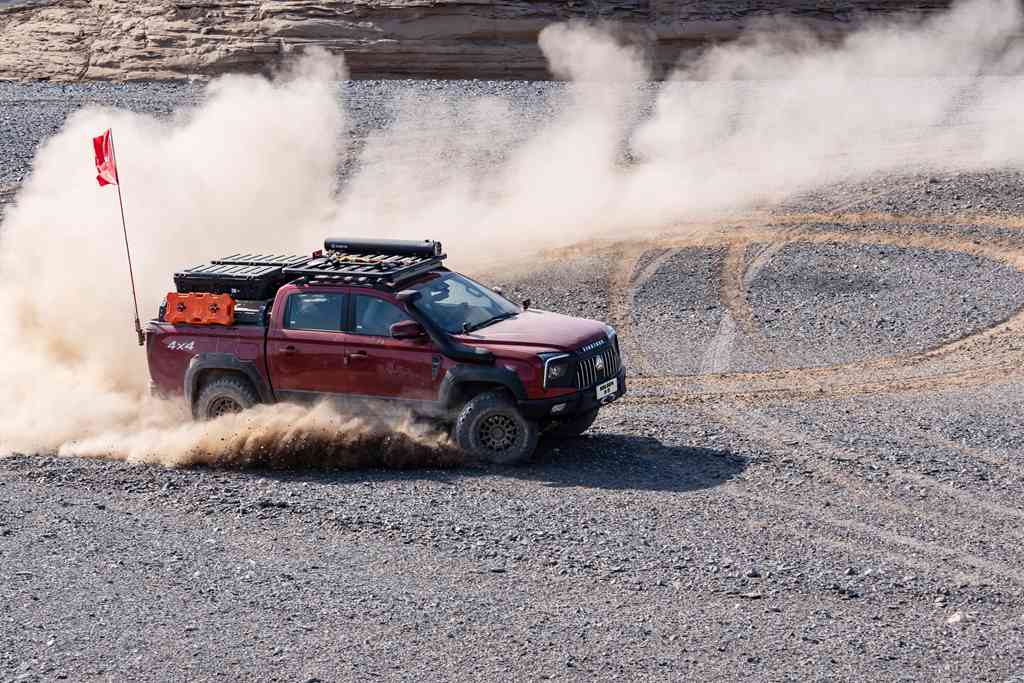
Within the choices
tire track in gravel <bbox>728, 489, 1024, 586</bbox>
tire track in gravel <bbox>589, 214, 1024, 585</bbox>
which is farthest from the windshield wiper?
tire track in gravel <bbox>728, 489, 1024, 586</bbox>

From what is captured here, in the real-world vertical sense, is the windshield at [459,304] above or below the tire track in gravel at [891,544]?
above

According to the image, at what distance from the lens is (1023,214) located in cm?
1988

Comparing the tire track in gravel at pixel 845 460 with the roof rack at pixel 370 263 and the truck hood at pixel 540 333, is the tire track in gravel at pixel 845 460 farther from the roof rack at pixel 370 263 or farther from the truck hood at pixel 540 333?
the roof rack at pixel 370 263

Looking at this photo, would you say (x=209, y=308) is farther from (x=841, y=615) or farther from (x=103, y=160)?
(x=841, y=615)

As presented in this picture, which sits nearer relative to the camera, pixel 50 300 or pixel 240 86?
pixel 50 300

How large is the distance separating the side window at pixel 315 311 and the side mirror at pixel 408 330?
0.62 m

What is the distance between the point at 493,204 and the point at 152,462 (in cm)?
1158

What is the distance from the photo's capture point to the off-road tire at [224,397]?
11758 mm

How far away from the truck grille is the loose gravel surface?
70 centimetres

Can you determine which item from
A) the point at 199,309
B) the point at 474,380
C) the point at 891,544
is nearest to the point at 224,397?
the point at 199,309

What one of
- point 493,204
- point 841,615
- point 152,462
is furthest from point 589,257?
point 841,615

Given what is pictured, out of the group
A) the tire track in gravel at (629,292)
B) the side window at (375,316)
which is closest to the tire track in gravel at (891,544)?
the side window at (375,316)

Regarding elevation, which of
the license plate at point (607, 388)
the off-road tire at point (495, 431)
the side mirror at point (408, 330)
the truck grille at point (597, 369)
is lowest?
the off-road tire at point (495, 431)

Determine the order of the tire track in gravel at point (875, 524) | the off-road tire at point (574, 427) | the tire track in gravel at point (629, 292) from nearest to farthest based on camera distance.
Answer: the tire track in gravel at point (875, 524) → the off-road tire at point (574, 427) → the tire track in gravel at point (629, 292)
